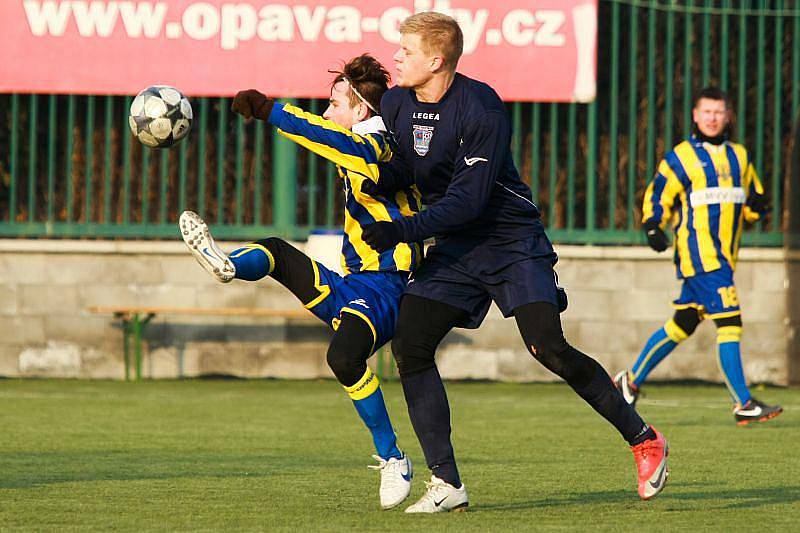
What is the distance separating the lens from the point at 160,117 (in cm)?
711

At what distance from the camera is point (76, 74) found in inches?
547

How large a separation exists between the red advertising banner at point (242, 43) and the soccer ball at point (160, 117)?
6.73 metres

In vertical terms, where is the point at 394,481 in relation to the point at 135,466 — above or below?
above

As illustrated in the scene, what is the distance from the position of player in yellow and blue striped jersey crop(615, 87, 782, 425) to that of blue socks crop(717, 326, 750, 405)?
47mm

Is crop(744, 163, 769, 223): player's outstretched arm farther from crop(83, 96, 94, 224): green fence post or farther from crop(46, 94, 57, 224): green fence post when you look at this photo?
crop(46, 94, 57, 224): green fence post

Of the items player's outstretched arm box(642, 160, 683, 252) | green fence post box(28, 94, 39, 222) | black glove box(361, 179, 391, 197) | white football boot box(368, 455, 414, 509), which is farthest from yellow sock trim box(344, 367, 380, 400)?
green fence post box(28, 94, 39, 222)

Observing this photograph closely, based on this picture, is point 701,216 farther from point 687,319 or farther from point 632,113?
point 632,113

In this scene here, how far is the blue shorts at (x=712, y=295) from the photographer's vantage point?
10.2 meters

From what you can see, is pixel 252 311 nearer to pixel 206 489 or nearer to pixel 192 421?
pixel 192 421

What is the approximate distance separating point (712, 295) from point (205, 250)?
487cm

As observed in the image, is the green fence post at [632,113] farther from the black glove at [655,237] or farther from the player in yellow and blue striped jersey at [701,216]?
the black glove at [655,237]

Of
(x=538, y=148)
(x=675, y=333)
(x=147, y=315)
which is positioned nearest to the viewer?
(x=675, y=333)

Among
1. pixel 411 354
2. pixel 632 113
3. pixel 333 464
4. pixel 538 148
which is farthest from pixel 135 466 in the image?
pixel 632 113

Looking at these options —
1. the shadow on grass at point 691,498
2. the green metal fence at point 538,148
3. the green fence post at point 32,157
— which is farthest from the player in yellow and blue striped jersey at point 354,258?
the green fence post at point 32,157
